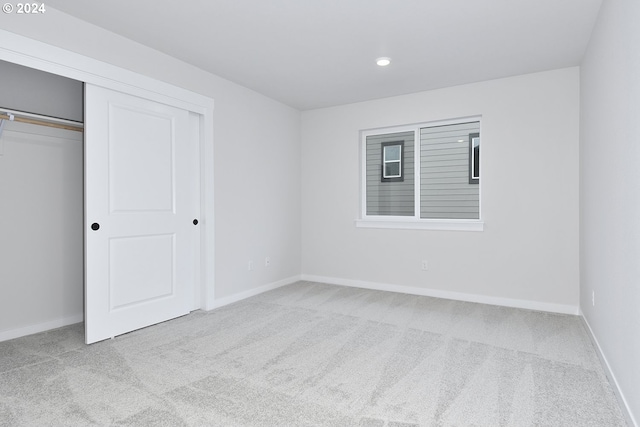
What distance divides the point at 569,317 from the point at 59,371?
418 cm

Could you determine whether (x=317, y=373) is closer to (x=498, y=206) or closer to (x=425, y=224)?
(x=425, y=224)

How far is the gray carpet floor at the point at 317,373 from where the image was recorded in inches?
74.7

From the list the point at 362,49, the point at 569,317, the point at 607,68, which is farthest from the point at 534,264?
the point at 362,49

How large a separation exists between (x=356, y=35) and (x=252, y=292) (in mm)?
2960

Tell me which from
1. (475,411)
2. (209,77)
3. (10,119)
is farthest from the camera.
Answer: (209,77)

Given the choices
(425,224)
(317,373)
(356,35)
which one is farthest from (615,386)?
(356,35)

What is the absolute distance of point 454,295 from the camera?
426 cm

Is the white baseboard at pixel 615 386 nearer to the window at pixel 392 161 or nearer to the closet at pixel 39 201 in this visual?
the window at pixel 392 161

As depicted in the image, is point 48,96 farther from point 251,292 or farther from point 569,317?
point 569,317

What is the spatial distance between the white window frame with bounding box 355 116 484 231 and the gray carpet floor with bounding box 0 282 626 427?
108cm

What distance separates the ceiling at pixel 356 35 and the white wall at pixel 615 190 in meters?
0.42

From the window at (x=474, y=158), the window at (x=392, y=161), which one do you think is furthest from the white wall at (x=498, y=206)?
the window at (x=392, y=161)

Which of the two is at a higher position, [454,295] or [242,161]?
[242,161]

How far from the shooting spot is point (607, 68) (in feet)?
7.80
